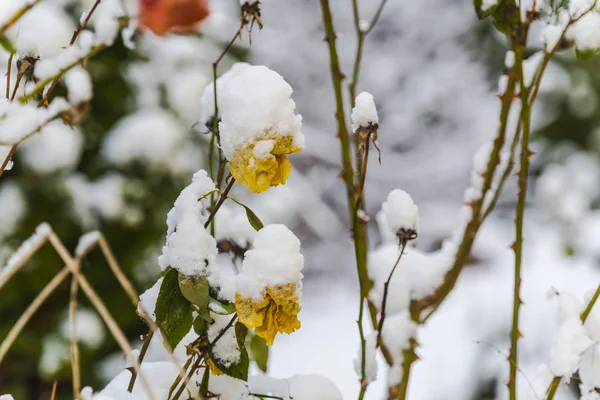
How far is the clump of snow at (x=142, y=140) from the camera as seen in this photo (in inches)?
76.2

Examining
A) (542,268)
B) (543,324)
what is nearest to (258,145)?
(543,324)

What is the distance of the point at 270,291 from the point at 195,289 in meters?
0.06

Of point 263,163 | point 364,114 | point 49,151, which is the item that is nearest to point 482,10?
point 364,114

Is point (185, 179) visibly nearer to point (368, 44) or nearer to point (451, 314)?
point (451, 314)

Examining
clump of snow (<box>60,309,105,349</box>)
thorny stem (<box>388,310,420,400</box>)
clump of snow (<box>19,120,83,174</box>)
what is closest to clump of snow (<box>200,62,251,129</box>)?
thorny stem (<box>388,310,420,400</box>)

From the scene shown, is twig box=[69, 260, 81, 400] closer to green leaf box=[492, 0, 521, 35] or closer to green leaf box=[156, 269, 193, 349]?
green leaf box=[156, 269, 193, 349]

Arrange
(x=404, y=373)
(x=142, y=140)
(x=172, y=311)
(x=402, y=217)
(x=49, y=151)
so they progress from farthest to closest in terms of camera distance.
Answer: (x=142, y=140), (x=49, y=151), (x=404, y=373), (x=402, y=217), (x=172, y=311)

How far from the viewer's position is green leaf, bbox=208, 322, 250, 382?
458 mm

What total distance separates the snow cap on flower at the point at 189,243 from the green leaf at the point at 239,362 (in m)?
0.04

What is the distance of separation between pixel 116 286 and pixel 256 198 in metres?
0.76

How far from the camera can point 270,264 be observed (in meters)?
0.43

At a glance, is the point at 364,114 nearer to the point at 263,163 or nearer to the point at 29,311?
the point at 263,163

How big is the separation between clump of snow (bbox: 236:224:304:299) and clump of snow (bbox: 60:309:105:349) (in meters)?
1.55

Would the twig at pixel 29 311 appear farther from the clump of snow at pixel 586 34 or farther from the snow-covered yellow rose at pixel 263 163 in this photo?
the clump of snow at pixel 586 34
